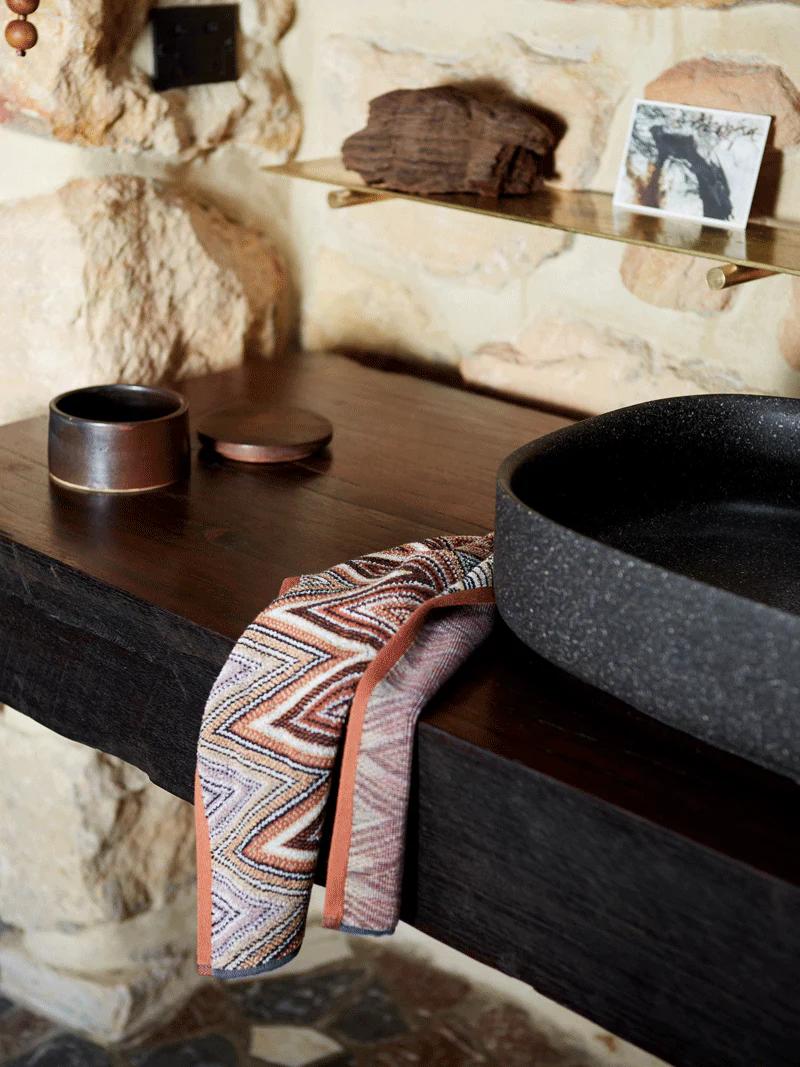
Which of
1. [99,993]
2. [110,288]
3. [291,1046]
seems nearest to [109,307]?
[110,288]

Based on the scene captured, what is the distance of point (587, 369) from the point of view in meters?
1.44

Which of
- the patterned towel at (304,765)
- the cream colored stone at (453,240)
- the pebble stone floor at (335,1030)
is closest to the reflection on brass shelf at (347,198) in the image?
the cream colored stone at (453,240)

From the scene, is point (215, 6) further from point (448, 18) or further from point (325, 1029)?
point (325, 1029)

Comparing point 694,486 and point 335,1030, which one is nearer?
point 694,486

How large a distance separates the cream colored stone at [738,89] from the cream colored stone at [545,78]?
2.9 inches

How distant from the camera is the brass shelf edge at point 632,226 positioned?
1111 mm

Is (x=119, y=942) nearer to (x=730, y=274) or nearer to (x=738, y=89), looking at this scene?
(x=730, y=274)

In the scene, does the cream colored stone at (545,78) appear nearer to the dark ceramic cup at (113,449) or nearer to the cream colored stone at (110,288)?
the cream colored stone at (110,288)

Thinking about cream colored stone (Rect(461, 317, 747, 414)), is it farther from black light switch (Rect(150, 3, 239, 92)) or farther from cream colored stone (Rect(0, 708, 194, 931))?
cream colored stone (Rect(0, 708, 194, 931))

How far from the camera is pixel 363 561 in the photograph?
981 mm

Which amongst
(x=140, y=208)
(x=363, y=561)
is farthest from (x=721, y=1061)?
(x=140, y=208)

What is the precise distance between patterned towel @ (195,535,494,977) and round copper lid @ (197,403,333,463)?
1.24ft

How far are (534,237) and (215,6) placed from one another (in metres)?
0.45

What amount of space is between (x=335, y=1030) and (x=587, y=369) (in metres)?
0.92
